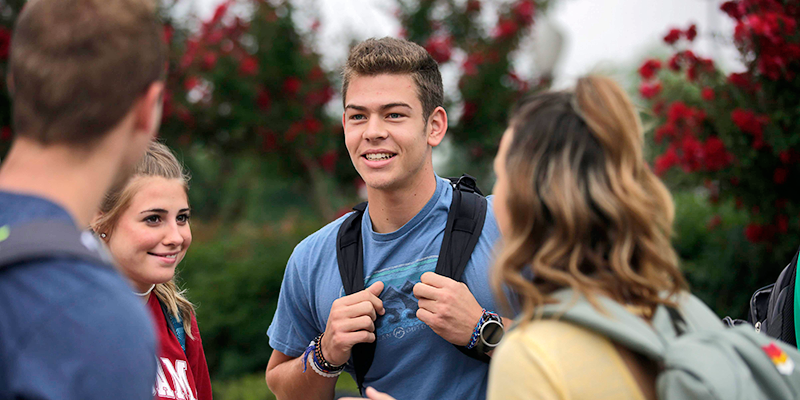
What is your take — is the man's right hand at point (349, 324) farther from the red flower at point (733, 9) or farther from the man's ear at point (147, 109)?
the red flower at point (733, 9)

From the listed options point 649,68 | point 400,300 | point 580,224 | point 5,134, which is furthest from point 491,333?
point 5,134

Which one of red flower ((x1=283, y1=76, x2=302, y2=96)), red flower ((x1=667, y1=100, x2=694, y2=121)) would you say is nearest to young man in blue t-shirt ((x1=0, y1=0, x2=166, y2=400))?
red flower ((x1=667, y1=100, x2=694, y2=121))

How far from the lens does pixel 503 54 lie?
7.33 metres

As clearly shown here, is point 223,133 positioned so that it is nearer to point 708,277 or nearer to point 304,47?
point 304,47

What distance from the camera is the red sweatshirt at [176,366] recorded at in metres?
2.40

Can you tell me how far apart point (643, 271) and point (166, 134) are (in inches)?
274

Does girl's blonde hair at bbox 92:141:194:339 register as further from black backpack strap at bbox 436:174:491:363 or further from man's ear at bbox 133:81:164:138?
black backpack strap at bbox 436:174:491:363

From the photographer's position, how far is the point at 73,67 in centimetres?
122

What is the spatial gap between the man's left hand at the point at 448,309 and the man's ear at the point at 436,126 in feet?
2.43

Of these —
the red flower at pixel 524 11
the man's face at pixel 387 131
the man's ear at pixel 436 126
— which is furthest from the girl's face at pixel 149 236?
the red flower at pixel 524 11

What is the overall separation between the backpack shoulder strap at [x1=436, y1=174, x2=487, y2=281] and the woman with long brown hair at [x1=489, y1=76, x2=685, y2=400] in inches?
35.2

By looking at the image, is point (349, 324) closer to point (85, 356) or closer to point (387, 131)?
point (387, 131)

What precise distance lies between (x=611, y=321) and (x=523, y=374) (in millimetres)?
217

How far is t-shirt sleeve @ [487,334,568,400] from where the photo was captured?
1.31 metres
